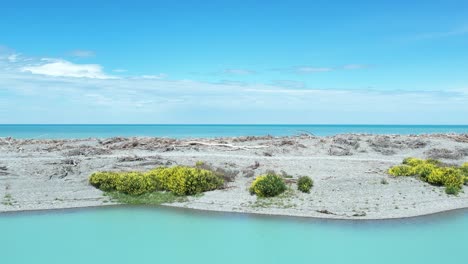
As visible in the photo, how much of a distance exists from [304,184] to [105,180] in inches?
469

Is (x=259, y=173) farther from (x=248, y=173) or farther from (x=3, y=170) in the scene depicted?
(x=3, y=170)

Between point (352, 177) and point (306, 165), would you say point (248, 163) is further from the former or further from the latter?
point (352, 177)

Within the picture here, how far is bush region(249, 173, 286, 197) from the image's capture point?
2569 cm

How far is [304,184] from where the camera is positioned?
86.5 ft

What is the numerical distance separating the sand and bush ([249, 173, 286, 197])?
1.59 feet

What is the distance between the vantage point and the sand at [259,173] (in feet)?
80.5

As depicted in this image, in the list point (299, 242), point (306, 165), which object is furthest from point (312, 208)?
point (306, 165)

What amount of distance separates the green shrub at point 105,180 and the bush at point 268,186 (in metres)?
8.21

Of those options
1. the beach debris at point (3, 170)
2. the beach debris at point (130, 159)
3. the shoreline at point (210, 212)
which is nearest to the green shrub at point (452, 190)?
the shoreline at point (210, 212)

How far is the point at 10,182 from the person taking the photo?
90.8ft

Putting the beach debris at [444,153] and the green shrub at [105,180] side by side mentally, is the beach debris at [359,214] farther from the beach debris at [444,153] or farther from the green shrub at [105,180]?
the beach debris at [444,153]

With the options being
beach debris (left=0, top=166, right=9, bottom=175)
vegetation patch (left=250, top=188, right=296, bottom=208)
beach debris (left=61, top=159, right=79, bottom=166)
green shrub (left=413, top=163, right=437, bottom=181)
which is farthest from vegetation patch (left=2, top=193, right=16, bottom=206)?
green shrub (left=413, top=163, right=437, bottom=181)

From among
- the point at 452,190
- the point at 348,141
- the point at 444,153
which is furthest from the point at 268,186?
the point at 444,153

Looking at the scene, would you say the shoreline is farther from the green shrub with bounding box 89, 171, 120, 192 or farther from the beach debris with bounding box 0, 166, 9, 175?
the beach debris with bounding box 0, 166, 9, 175
